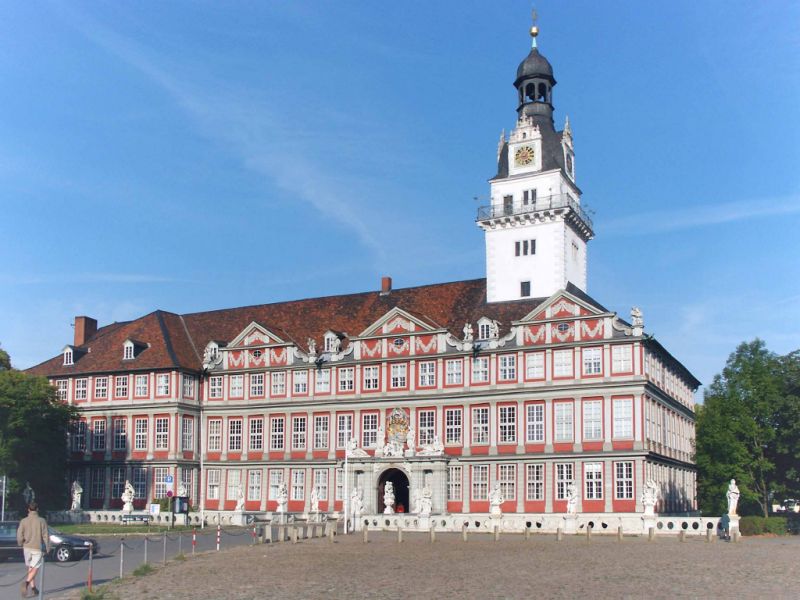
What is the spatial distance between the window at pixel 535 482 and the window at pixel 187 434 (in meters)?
24.6

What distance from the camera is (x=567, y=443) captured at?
Result: 6034 cm

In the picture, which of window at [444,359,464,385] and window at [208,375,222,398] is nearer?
window at [444,359,464,385]

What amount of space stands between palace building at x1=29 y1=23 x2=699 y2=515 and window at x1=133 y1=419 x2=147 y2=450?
0.10 metres

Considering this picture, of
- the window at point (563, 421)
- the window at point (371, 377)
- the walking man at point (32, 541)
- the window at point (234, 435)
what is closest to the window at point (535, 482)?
the window at point (563, 421)

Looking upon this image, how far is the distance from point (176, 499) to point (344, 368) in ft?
45.7

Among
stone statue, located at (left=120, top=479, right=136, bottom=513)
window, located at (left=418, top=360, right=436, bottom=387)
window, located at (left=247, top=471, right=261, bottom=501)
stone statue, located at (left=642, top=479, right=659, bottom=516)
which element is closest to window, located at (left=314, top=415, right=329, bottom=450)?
window, located at (left=247, top=471, right=261, bottom=501)

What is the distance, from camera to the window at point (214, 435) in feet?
238

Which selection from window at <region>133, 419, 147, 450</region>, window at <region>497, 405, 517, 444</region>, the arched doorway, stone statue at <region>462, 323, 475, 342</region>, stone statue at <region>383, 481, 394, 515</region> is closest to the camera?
stone statue at <region>383, 481, 394, 515</region>

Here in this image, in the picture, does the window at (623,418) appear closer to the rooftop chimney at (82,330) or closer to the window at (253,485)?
the window at (253,485)

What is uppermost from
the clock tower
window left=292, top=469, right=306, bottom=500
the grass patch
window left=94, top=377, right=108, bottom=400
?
the clock tower

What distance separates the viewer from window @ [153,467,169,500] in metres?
70.4

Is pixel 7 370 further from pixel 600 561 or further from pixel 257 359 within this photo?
pixel 600 561

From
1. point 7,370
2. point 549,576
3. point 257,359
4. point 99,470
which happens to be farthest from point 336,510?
point 549,576

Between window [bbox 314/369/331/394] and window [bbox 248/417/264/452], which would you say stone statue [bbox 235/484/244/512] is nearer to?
window [bbox 248/417/264/452]
